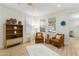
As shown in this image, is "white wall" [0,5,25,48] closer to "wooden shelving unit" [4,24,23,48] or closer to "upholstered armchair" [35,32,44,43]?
"wooden shelving unit" [4,24,23,48]

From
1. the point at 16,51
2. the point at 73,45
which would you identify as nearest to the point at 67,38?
the point at 73,45

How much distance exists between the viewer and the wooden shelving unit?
15.2ft

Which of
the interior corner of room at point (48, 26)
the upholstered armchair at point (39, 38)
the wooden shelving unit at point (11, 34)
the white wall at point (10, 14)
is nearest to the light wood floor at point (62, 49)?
the interior corner of room at point (48, 26)

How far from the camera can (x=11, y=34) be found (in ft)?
16.4

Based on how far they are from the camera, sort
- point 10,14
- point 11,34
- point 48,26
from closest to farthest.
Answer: point 48,26
point 10,14
point 11,34

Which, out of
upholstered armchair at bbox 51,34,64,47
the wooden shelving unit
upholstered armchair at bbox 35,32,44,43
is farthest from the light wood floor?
the wooden shelving unit

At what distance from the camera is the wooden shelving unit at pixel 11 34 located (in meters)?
4.63

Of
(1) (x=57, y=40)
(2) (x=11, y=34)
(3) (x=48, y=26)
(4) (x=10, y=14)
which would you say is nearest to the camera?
(3) (x=48, y=26)

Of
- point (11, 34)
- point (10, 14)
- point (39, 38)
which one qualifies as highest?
point (10, 14)

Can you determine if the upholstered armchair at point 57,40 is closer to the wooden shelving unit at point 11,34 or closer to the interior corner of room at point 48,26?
the interior corner of room at point 48,26

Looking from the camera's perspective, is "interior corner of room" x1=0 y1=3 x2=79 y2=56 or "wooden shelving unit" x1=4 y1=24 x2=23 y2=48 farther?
"wooden shelving unit" x1=4 y1=24 x2=23 y2=48

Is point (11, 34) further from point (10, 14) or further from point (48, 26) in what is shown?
point (48, 26)

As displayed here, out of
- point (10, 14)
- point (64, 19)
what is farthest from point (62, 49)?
point (10, 14)

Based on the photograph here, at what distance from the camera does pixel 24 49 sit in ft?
13.7
